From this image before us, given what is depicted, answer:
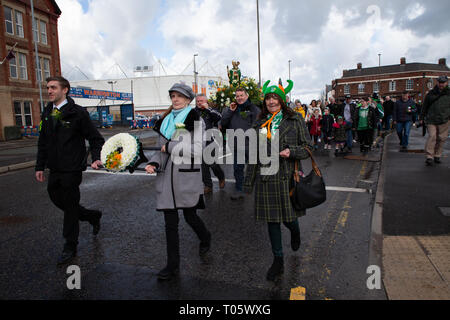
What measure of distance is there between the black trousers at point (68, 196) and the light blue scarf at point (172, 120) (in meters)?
1.25

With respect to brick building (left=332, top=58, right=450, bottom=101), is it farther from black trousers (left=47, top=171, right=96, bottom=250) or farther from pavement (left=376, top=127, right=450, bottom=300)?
black trousers (left=47, top=171, right=96, bottom=250)

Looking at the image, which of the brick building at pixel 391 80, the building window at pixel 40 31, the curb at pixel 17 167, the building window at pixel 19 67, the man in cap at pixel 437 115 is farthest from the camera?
the brick building at pixel 391 80

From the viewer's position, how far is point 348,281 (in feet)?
10.3

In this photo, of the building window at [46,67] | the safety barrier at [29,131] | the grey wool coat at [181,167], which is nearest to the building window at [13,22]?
the building window at [46,67]

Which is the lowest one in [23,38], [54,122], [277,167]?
[277,167]

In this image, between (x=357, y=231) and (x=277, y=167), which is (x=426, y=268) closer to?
(x=357, y=231)

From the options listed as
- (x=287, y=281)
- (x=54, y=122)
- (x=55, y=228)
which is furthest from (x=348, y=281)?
(x=55, y=228)

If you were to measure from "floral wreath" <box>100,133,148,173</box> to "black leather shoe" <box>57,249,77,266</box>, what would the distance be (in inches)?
41.8

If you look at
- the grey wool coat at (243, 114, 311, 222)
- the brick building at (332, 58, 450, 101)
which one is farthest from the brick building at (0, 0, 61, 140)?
the brick building at (332, 58, 450, 101)

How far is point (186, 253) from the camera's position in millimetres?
3914

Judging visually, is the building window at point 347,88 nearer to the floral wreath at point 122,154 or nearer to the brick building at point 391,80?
the brick building at point 391,80

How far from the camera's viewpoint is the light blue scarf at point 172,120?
337cm

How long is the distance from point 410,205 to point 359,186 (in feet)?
5.46

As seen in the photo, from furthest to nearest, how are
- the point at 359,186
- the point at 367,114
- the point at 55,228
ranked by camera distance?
the point at 367,114, the point at 359,186, the point at 55,228
